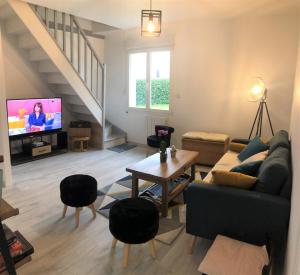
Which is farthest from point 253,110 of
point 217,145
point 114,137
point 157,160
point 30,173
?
point 30,173

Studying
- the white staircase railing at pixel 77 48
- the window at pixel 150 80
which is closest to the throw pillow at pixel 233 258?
the white staircase railing at pixel 77 48

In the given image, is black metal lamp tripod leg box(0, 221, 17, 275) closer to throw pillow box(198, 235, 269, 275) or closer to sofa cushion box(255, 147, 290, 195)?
throw pillow box(198, 235, 269, 275)

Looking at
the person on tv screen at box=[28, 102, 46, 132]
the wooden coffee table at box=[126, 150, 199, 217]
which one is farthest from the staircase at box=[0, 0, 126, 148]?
the wooden coffee table at box=[126, 150, 199, 217]

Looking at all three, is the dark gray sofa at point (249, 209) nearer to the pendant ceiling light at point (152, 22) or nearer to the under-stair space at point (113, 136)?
the pendant ceiling light at point (152, 22)

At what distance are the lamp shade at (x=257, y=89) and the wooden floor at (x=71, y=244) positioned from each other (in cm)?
272

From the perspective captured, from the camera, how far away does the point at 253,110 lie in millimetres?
4547

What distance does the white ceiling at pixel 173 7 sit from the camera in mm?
3660

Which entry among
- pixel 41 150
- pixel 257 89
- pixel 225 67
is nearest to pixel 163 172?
pixel 257 89

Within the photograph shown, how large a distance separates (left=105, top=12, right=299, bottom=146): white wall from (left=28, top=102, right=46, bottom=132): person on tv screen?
204 cm

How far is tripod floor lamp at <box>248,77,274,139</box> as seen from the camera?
13.8 feet

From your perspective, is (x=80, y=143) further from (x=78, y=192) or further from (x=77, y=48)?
(x=78, y=192)

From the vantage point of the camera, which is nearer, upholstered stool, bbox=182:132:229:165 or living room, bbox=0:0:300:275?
living room, bbox=0:0:300:275

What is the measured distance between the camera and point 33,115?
4.77 m

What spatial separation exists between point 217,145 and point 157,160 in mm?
1506
